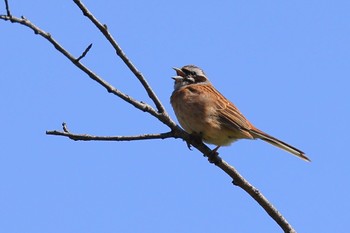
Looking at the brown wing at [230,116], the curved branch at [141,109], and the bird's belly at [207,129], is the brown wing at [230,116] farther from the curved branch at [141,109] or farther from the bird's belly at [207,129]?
the curved branch at [141,109]

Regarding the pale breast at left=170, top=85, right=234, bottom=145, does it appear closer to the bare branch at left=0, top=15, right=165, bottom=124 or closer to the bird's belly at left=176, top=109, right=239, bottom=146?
the bird's belly at left=176, top=109, right=239, bottom=146

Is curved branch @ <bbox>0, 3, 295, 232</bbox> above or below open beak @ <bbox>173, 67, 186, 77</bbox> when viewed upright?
below

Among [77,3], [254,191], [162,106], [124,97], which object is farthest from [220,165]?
[77,3]

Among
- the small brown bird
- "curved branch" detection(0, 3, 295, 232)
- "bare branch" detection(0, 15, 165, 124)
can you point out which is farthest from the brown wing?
"bare branch" detection(0, 15, 165, 124)

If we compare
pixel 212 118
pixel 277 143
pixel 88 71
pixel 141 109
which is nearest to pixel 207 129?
pixel 212 118

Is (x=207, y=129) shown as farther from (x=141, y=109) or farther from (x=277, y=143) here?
(x=141, y=109)

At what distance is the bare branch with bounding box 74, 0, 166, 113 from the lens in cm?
467

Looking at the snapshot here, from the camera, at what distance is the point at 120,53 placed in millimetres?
4848

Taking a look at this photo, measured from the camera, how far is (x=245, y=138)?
304 inches

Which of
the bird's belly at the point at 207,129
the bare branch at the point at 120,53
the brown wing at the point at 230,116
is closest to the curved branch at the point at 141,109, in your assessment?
the bare branch at the point at 120,53

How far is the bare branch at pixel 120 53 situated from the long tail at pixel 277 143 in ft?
8.54

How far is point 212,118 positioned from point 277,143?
2.92 ft

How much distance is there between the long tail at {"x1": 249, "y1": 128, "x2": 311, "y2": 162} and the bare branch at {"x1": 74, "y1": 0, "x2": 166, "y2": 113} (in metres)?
2.60

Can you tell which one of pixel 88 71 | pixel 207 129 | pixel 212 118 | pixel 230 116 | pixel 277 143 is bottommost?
pixel 88 71
